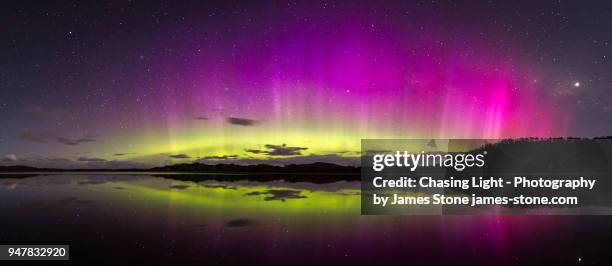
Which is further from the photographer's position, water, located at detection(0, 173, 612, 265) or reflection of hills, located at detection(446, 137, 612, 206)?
reflection of hills, located at detection(446, 137, 612, 206)

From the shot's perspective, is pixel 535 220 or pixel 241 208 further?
pixel 241 208

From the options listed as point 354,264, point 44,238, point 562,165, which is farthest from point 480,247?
point 562,165

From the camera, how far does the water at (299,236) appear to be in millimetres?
11742

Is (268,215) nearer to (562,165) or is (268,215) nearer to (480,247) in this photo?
(480,247)

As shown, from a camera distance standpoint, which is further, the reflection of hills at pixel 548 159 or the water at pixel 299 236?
the reflection of hills at pixel 548 159

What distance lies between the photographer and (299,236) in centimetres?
1459

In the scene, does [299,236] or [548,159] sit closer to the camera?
[299,236]

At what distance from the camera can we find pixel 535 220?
60.2 feet

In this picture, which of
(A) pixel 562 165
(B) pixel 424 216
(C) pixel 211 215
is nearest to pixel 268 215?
(C) pixel 211 215

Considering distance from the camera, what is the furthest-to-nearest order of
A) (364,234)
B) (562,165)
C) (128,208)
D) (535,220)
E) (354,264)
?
(562,165) → (128,208) → (535,220) → (364,234) → (354,264)

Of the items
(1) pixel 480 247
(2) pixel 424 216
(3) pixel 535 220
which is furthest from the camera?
(2) pixel 424 216

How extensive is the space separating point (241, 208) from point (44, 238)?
955 centimetres

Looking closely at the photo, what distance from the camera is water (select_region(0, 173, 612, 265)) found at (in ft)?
38.5

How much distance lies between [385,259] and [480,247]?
11.2ft
